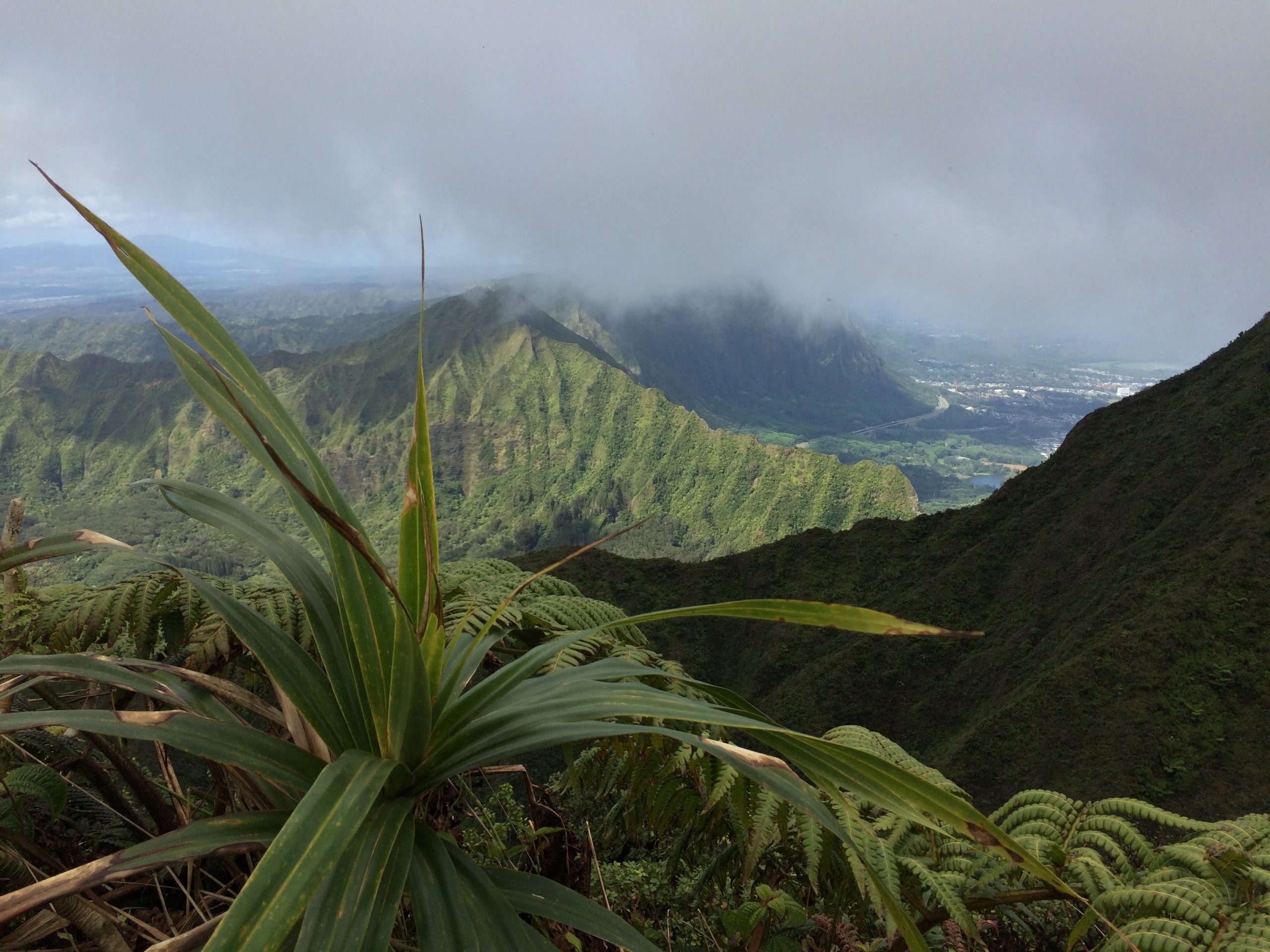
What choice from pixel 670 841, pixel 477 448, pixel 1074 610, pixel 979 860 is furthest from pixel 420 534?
pixel 477 448

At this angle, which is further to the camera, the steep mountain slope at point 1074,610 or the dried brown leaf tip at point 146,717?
the steep mountain slope at point 1074,610

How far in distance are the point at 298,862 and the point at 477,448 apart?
12904cm

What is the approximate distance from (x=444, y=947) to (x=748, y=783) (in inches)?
38.5

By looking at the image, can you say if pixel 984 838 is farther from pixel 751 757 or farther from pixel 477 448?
pixel 477 448

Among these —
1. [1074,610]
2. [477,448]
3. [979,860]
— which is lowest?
[477,448]

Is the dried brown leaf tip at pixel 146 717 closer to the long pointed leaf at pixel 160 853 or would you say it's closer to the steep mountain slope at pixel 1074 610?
the long pointed leaf at pixel 160 853

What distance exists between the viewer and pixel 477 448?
414ft

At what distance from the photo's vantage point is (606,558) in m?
44.5

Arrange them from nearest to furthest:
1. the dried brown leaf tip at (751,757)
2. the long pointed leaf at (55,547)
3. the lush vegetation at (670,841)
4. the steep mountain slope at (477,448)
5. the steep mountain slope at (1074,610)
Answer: the dried brown leaf tip at (751,757) < the long pointed leaf at (55,547) < the lush vegetation at (670,841) < the steep mountain slope at (1074,610) < the steep mountain slope at (477,448)

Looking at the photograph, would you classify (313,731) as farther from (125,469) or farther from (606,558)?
(125,469)

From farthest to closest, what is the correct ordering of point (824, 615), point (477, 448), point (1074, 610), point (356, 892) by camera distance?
point (477, 448) < point (1074, 610) < point (824, 615) < point (356, 892)

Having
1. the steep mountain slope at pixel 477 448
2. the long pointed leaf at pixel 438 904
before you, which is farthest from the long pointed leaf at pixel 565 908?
the steep mountain slope at pixel 477 448

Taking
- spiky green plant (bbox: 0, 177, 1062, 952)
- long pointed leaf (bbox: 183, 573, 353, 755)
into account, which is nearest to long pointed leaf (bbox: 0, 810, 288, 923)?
spiky green plant (bbox: 0, 177, 1062, 952)

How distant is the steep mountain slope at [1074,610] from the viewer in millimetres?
19281
